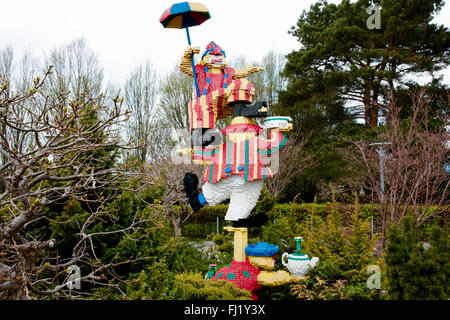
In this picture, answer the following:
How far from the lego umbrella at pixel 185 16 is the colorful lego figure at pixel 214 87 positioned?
13cm

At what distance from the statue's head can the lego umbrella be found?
180 mm

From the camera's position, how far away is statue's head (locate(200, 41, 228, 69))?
4652mm

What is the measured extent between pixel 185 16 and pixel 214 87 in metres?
1.00

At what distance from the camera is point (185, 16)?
448 cm

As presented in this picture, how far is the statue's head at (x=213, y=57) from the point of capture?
4.65m

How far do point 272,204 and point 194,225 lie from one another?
6575 mm

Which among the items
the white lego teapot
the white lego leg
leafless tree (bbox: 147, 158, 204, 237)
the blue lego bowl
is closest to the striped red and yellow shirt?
the white lego leg

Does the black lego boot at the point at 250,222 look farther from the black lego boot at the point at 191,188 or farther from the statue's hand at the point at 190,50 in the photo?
the statue's hand at the point at 190,50

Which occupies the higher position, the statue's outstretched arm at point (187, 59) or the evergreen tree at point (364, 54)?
the evergreen tree at point (364, 54)

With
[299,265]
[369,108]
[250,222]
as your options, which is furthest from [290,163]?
[299,265]

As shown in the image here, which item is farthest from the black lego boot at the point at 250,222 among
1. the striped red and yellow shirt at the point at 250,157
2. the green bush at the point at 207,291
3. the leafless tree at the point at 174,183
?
the leafless tree at the point at 174,183

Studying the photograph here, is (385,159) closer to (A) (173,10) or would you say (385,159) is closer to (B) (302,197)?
(A) (173,10)
